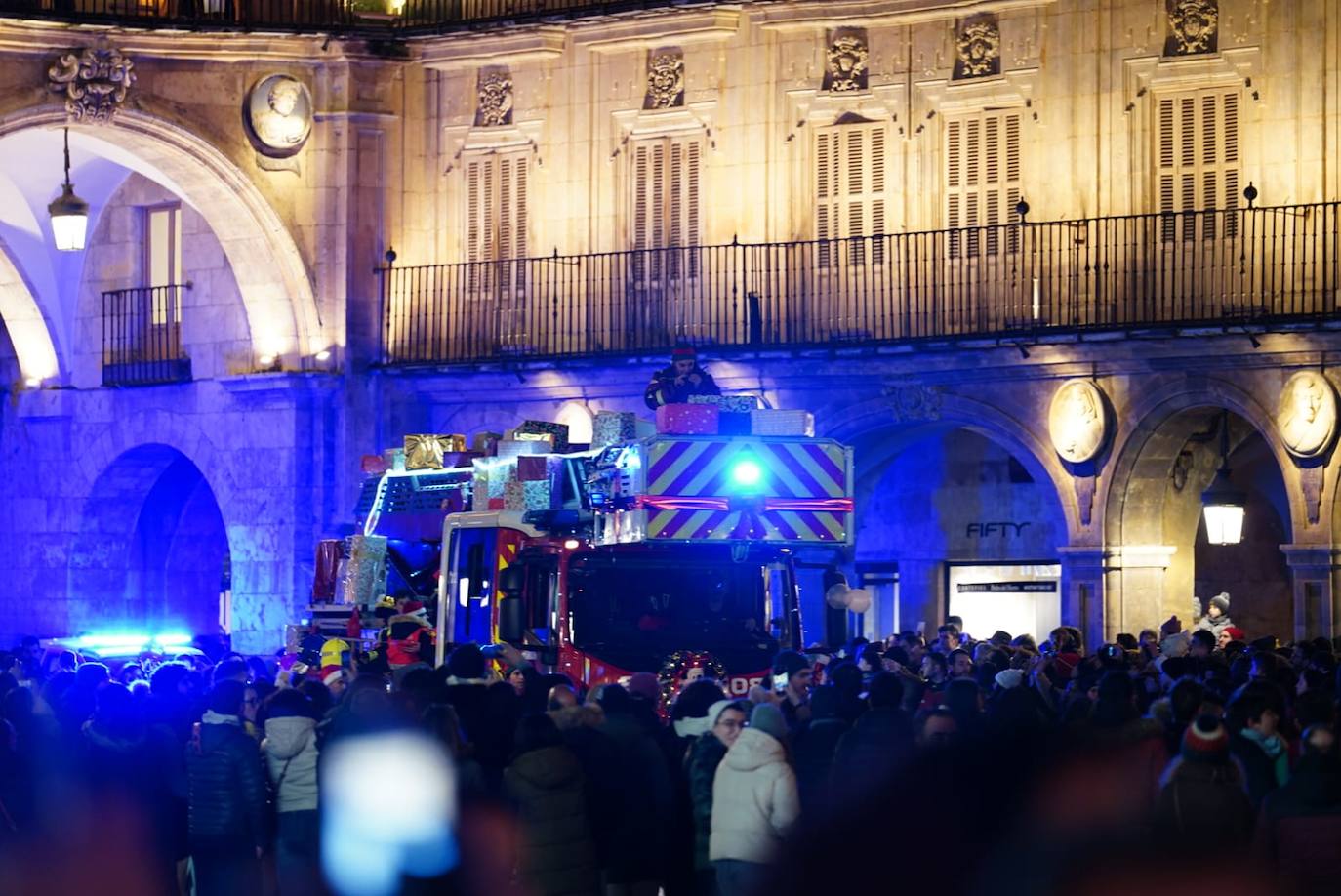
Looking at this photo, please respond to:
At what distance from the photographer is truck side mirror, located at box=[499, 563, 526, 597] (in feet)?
55.6

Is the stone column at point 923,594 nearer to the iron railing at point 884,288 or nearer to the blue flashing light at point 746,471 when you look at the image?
the iron railing at point 884,288

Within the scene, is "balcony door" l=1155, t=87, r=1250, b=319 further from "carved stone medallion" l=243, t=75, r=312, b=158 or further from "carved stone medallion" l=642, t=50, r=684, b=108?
"carved stone medallion" l=243, t=75, r=312, b=158

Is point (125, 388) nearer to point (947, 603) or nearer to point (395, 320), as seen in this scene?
point (395, 320)

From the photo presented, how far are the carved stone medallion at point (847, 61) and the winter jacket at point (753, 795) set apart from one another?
1595 centimetres

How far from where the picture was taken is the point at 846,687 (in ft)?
39.0

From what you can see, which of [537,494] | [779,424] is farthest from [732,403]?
[537,494]

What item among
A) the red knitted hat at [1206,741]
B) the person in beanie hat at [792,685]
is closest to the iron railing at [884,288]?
the person in beanie hat at [792,685]

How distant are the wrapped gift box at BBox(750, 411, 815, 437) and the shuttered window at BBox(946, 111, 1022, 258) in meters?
7.30

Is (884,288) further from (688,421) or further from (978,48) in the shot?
(688,421)

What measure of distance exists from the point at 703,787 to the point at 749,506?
6.10 metres

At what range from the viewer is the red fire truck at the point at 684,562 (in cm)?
1639

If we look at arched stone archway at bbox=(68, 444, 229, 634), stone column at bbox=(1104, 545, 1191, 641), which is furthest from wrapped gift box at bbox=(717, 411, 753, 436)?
arched stone archway at bbox=(68, 444, 229, 634)

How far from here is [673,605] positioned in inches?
666

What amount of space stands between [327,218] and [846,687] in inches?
613
